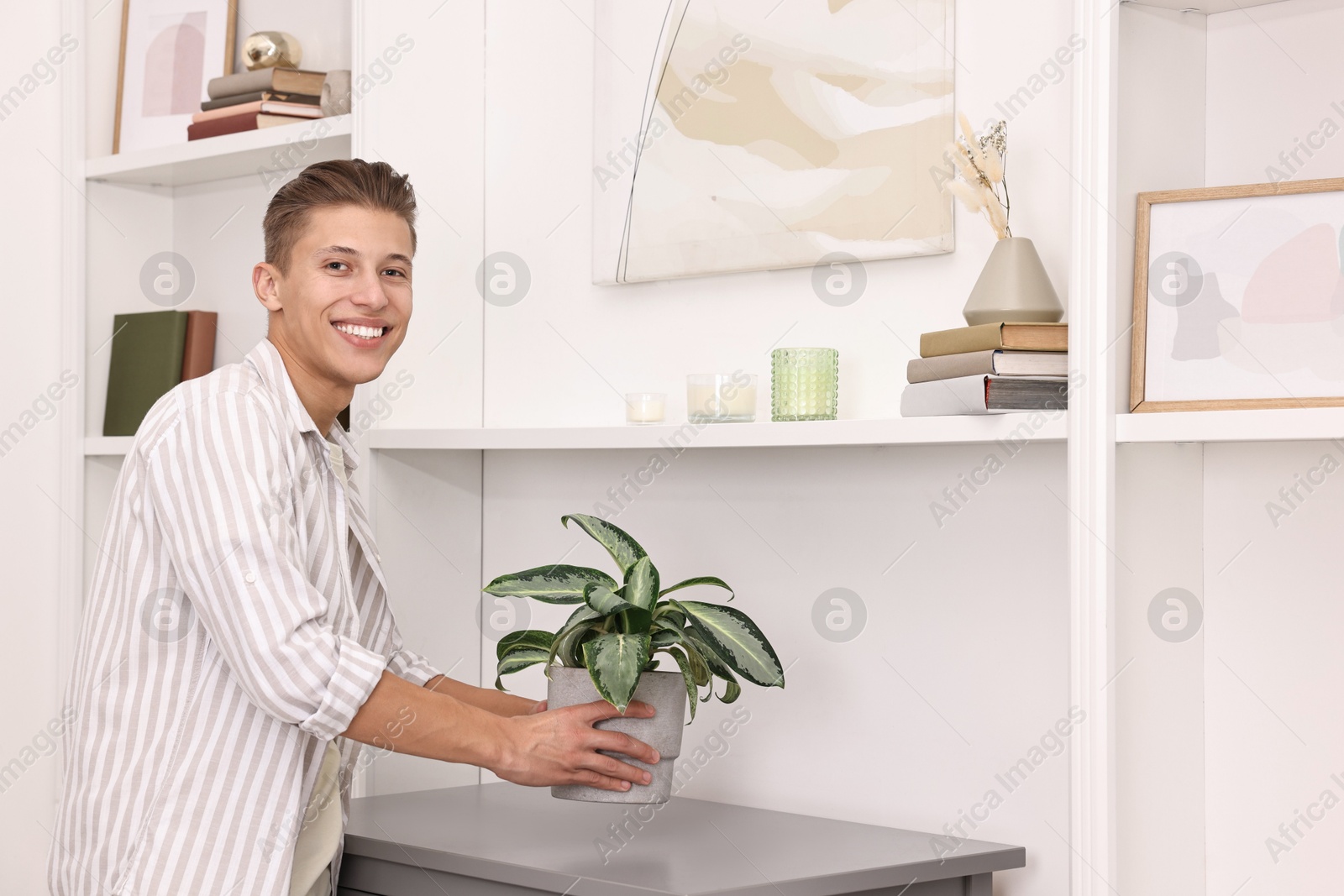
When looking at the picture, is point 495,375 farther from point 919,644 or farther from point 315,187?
point 919,644

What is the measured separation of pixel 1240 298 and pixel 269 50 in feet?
6.10

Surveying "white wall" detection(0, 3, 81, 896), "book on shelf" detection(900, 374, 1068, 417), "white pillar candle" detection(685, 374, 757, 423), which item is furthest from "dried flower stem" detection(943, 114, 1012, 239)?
"white wall" detection(0, 3, 81, 896)

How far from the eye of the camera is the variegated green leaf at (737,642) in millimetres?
1611

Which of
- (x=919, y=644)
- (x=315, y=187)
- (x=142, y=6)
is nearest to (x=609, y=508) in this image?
(x=919, y=644)

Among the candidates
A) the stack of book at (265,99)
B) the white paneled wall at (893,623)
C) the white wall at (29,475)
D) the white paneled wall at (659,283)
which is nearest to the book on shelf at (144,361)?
the white wall at (29,475)

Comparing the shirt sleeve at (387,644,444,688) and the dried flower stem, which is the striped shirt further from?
the dried flower stem

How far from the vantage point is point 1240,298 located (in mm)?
1432

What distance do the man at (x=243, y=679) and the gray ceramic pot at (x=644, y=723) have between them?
0.02 meters

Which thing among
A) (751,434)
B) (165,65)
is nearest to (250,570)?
(751,434)

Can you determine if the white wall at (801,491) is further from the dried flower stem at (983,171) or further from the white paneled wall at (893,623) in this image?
the dried flower stem at (983,171)

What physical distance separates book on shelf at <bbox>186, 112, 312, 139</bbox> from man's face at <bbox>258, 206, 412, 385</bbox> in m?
0.67

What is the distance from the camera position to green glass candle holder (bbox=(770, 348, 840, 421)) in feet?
6.12

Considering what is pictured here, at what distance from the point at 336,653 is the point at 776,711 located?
82 centimetres

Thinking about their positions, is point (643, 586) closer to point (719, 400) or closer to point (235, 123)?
point (719, 400)
